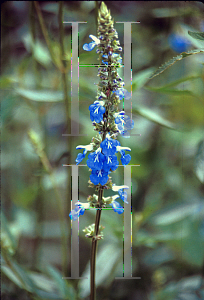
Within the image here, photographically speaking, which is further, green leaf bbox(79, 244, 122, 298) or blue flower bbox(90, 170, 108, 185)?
green leaf bbox(79, 244, 122, 298)

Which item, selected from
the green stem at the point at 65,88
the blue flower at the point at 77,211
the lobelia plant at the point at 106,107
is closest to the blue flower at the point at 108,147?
the lobelia plant at the point at 106,107

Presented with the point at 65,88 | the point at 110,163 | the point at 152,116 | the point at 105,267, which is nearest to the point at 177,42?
the point at 152,116

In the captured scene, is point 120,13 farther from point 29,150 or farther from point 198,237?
point 198,237

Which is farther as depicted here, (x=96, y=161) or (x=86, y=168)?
(x=86, y=168)

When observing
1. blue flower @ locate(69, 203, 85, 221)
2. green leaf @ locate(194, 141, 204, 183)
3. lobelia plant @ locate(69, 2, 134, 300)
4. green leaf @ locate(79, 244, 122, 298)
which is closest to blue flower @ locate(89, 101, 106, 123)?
lobelia plant @ locate(69, 2, 134, 300)

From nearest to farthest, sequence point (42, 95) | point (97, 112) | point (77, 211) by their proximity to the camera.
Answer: point (97, 112) < point (77, 211) < point (42, 95)

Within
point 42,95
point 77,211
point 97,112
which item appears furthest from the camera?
point 42,95

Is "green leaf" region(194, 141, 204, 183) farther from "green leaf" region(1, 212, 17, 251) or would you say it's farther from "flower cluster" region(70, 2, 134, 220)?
"green leaf" region(1, 212, 17, 251)

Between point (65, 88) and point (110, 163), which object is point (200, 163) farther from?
point (65, 88)
